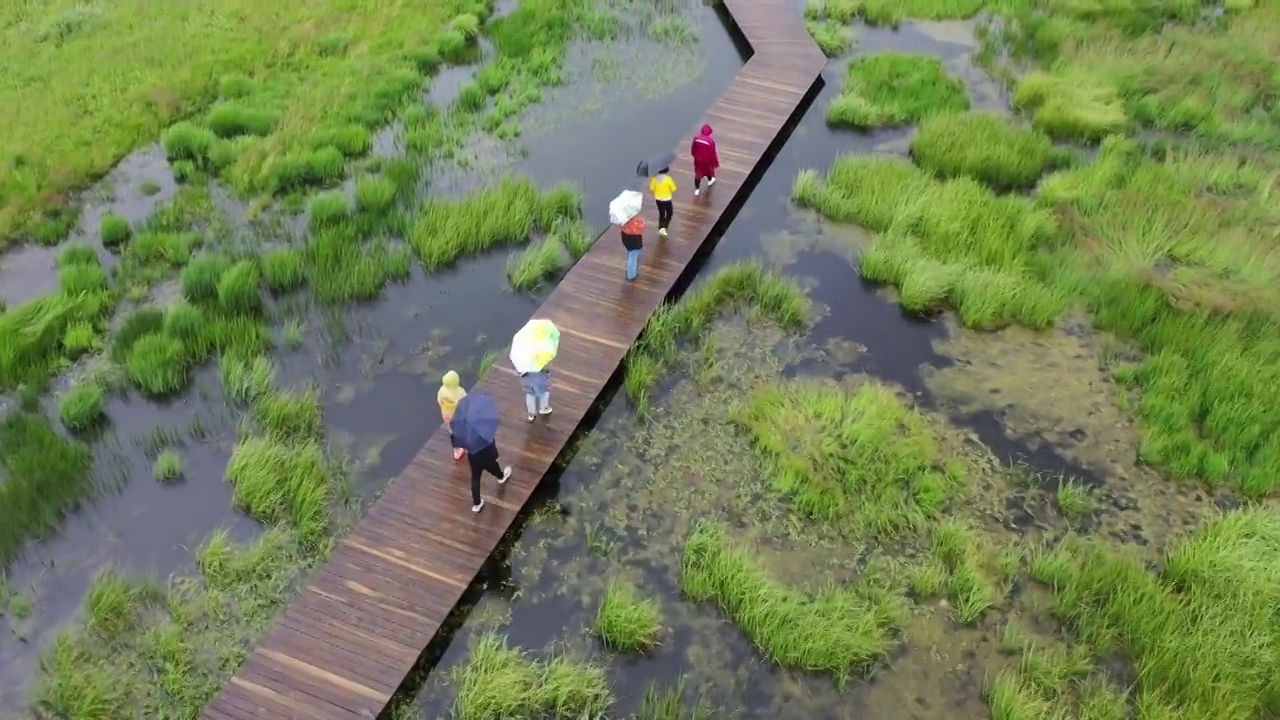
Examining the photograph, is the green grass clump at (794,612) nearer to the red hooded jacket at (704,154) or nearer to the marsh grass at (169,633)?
the marsh grass at (169,633)

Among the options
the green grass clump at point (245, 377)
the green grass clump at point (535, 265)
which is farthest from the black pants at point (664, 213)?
the green grass clump at point (245, 377)

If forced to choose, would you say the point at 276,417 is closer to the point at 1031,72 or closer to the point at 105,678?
the point at 105,678

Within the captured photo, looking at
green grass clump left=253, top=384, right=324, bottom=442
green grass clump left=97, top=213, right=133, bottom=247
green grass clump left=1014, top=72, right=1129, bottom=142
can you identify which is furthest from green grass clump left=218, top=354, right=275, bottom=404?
green grass clump left=1014, top=72, right=1129, bottom=142

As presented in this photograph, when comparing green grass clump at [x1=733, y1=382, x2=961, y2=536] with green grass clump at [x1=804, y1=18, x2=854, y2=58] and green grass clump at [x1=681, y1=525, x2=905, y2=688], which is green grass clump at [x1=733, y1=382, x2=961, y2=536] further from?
green grass clump at [x1=804, y1=18, x2=854, y2=58]

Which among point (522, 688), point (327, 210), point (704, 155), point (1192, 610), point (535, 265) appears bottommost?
point (1192, 610)

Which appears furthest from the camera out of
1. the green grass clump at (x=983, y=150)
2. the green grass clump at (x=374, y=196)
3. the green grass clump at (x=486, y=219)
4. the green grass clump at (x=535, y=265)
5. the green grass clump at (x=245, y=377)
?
the green grass clump at (x=983, y=150)

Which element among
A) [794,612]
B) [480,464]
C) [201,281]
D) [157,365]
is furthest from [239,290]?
[794,612]

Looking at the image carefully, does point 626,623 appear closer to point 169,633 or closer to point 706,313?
point 169,633
